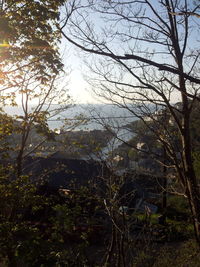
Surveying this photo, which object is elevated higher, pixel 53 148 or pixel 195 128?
pixel 195 128

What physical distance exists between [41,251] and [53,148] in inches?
255

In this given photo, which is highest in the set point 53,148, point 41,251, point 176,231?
point 53,148

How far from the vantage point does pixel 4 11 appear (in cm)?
575

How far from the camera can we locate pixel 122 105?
6.55 m

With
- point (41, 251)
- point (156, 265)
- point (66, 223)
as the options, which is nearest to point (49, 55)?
point (66, 223)

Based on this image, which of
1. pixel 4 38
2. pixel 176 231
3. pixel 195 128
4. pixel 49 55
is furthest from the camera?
pixel 195 128

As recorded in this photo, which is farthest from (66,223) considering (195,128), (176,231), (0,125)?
(195,128)

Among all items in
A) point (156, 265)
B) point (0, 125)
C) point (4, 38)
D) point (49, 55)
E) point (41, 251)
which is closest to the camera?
point (41, 251)

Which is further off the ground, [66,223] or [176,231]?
[66,223]

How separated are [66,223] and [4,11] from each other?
523cm

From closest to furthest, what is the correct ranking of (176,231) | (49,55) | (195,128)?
(49,55) < (176,231) < (195,128)

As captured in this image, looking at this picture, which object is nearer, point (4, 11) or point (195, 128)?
point (4, 11)

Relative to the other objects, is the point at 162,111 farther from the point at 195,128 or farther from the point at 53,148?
the point at 195,128

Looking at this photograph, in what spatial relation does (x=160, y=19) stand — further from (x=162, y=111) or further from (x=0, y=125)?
(x=0, y=125)
